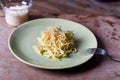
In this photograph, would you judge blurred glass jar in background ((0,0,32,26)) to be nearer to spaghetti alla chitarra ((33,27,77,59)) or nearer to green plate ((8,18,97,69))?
green plate ((8,18,97,69))

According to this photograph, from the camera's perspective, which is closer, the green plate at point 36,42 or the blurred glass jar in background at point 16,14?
the green plate at point 36,42

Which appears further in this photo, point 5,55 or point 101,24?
point 101,24

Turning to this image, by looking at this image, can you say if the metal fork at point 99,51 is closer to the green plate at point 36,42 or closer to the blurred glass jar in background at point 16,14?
the green plate at point 36,42

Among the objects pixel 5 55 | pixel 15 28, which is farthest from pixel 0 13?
pixel 5 55

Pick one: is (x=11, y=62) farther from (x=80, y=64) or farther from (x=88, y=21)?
(x=88, y=21)

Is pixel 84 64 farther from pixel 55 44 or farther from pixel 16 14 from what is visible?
pixel 16 14

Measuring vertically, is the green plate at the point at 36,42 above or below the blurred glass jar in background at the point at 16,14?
below

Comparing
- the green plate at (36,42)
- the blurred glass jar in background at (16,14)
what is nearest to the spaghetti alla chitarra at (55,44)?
the green plate at (36,42)
